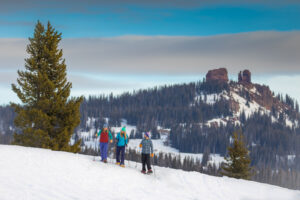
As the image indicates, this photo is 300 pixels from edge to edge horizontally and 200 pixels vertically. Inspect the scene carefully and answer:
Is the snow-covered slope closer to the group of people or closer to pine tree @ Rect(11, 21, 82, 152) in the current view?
the group of people

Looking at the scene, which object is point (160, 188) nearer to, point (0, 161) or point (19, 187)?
point (19, 187)

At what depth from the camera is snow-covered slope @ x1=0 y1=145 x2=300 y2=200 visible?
14.4 m

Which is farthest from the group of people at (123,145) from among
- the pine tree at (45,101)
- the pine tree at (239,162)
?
the pine tree at (239,162)

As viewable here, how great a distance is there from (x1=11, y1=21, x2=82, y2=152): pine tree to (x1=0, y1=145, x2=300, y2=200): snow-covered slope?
325 inches

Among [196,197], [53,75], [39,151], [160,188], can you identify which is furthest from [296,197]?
[53,75]

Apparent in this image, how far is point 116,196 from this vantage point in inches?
611

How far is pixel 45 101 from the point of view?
95.0 ft

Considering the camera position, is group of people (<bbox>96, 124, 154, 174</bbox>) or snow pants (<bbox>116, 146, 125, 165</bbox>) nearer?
group of people (<bbox>96, 124, 154, 174</bbox>)

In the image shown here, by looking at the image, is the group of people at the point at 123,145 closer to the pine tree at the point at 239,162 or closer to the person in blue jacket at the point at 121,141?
the person in blue jacket at the point at 121,141

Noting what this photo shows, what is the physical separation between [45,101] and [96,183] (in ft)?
46.7

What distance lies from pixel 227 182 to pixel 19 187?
522 inches

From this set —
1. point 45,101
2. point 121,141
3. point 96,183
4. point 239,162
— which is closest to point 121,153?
point 121,141

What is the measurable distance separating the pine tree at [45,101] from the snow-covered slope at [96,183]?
8257mm

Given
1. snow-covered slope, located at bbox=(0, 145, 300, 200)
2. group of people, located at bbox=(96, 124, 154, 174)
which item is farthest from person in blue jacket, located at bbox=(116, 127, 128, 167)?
snow-covered slope, located at bbox=(0, 145, 300, 200)
